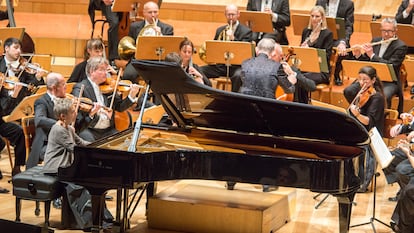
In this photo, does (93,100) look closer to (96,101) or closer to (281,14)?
(96,101)

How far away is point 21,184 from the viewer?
5.64m

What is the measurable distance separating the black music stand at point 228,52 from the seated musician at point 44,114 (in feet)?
7.78

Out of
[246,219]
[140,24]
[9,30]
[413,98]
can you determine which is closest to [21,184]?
[246,219]

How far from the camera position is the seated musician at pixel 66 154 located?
5.67 meters

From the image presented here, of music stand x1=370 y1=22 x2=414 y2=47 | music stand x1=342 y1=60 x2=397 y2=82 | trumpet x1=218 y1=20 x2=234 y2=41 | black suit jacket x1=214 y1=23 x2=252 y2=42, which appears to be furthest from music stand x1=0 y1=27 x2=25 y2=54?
music stand x1=370 y1=22 x2=414 y2=47

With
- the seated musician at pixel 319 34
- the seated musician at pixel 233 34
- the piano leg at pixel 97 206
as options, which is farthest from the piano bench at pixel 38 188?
the seated musician at pixel 319 34

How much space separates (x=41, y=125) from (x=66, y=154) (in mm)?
622

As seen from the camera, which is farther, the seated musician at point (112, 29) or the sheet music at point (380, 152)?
the seated musician at point (112, 29)

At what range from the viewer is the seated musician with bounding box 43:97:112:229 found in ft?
18.6

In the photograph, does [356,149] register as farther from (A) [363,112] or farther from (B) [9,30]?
(B) [9,30]

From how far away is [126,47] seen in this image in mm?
8695

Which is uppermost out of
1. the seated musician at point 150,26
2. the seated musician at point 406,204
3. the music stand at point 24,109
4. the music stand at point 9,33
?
the seated musician at point 150,26

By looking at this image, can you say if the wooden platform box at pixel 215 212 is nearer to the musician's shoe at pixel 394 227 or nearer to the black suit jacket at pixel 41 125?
the musician's shoe at pixel 394 227

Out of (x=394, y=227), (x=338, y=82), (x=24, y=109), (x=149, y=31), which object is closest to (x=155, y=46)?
(x=149, y=31)
